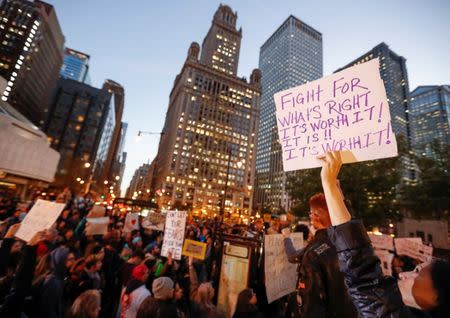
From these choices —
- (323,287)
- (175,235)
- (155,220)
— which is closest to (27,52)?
(155,220)

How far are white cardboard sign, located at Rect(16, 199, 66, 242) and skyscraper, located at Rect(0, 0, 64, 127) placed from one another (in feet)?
321

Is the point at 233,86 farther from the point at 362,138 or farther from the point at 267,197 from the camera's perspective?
the point at 362,138

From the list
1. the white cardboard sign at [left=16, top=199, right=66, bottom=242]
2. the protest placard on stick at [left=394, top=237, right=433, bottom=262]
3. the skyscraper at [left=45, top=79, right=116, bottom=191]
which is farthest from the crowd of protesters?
the skyscraper at [left=45, top=79, right=116, bottom=191]

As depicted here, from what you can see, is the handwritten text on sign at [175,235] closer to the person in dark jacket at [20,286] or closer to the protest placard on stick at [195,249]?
the protest placard on stick at [195,249]

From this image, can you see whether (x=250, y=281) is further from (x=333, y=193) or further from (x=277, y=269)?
(x=333, y=193)

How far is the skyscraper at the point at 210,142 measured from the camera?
99.4 m

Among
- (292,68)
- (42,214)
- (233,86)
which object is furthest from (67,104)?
(292,68)

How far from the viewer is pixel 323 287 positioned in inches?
93.2

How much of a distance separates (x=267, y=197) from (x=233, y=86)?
7681 cm

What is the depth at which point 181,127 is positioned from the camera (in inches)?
4058

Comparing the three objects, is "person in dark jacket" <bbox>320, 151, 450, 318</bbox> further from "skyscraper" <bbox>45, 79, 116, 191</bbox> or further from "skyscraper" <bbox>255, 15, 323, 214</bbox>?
"skyscraper" <bbox>255, 15, 323, 214</bbox>

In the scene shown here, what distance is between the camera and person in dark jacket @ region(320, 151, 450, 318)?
48.1 inches

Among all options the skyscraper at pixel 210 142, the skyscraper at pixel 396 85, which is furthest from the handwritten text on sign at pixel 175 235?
the skyscraper at pixel 396 85

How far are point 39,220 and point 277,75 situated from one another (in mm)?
182056
